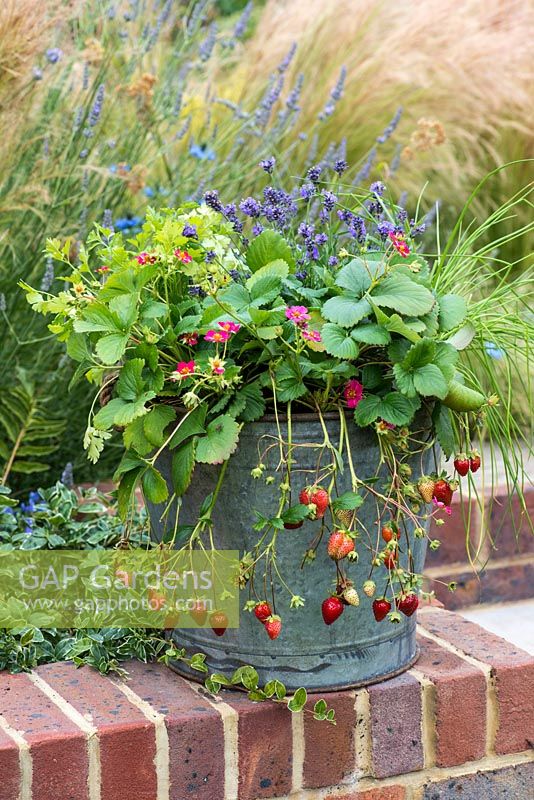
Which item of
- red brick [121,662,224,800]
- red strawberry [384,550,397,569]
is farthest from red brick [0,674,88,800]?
red strawberry [384,550,397,569]

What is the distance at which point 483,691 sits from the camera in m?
1.56

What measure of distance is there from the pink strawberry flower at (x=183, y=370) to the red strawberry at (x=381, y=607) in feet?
1.27

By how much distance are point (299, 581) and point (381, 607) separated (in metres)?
0.12

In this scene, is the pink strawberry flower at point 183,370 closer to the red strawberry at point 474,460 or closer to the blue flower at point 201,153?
the red strawberry at point 474,460

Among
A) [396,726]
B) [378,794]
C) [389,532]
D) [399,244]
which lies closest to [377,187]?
[399,244]

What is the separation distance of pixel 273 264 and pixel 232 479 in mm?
296

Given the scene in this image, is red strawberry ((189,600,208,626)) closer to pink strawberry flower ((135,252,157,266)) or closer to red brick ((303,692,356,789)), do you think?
red brick ((303,692,356,789))

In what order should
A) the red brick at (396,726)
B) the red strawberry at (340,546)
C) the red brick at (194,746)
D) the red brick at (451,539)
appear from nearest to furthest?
the red strawberry at (340,546) → the red brick at (194,746) → the red brick at (396,726) → the red brick at (451,539)

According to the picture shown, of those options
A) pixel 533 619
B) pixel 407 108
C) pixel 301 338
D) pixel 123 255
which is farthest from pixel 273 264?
pixel 407 108

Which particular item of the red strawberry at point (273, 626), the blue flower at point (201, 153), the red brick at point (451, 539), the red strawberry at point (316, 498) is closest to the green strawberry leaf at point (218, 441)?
the red strawberry at point (316, 498)

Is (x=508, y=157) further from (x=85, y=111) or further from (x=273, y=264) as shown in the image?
(x=273, y=264)

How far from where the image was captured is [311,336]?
4.35 feet

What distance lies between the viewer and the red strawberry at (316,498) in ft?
4.22

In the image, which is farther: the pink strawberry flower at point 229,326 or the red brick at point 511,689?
the red brick at point 511,689
